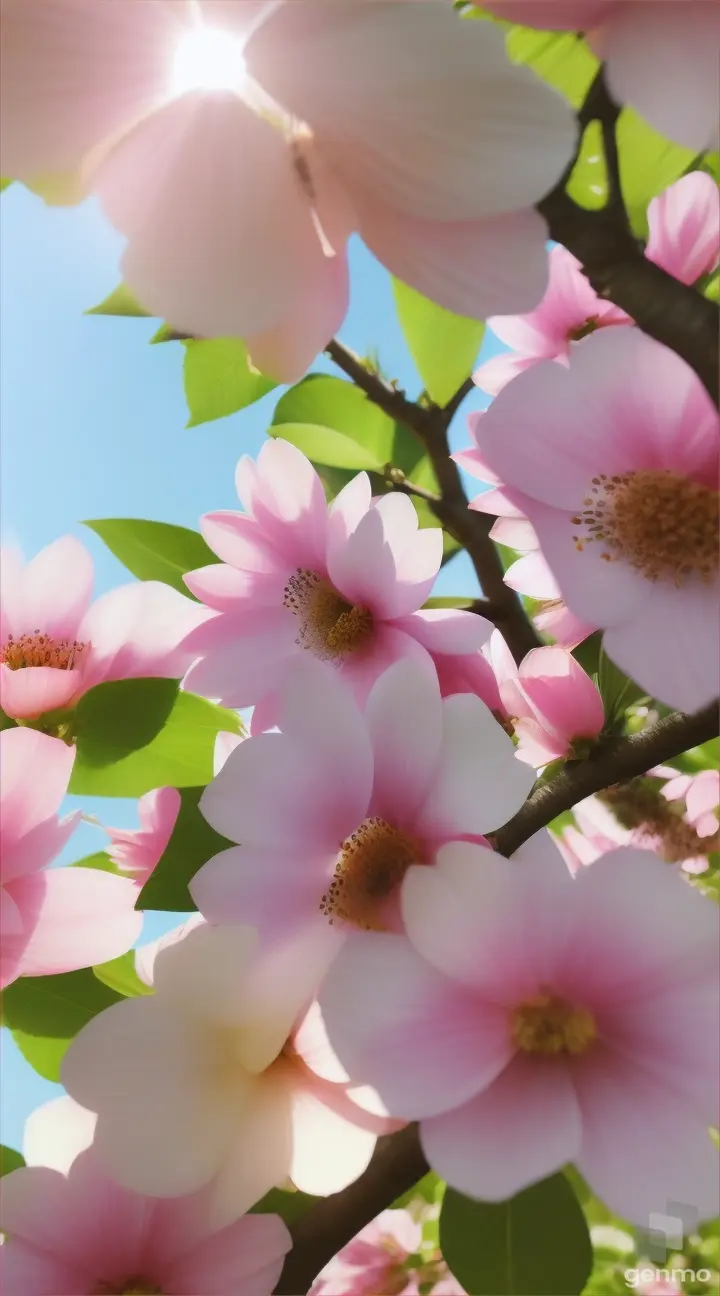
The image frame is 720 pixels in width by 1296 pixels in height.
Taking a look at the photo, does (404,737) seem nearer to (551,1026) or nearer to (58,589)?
(551,1026)

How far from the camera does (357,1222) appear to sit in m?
0.34

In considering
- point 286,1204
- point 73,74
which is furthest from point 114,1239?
point 73,74

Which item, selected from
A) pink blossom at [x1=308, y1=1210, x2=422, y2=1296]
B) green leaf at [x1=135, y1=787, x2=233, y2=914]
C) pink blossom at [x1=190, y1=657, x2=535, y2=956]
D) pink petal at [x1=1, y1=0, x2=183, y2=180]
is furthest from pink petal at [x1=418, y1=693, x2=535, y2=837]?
pink blossom at [x1=308, y1=1210, x2=422, y2=1296]

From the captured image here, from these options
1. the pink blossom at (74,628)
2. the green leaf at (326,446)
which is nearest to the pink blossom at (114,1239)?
the pink blossom at (74,628)

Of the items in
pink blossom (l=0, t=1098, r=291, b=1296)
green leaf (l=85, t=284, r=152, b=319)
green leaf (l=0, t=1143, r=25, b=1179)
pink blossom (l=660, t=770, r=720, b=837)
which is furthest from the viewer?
pink blossom (l=660, t=770, r=720, b=837)

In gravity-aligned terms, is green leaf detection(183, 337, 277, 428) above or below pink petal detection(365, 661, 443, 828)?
above

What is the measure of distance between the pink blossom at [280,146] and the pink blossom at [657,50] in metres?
0.04

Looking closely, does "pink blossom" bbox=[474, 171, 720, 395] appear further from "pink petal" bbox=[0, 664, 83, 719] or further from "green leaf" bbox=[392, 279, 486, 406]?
"pink petal" bbox=[0, 664, 83, 719]

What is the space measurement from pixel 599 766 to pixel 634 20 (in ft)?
1.02

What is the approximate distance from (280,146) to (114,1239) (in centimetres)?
38

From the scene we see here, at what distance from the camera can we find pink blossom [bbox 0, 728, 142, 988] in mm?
342

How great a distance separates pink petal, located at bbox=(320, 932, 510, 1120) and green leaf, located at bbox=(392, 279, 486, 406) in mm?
435

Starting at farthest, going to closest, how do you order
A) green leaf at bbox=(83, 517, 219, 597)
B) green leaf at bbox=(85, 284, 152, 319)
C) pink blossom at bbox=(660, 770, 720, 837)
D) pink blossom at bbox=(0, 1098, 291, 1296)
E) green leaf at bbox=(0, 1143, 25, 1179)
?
pink blossom at bbox=(660, 770, 720, 837) < green leaf at bbox=(83, 517, 219, 597) < green leaf at bbox=(85, 284, 152, 319) < green leaf at bbox=(0, 1143, 25, 1179) < pink blossom at bbox=(0, 1098, 291, 1296)

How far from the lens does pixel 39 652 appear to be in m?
0.52
